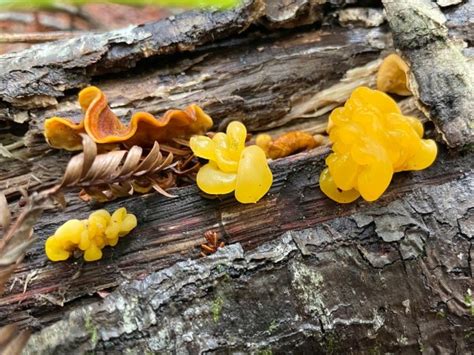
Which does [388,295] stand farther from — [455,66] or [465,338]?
[455,66]

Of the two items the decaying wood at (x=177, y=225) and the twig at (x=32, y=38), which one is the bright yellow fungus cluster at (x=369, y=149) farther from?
the twig at (x=32, y=38)

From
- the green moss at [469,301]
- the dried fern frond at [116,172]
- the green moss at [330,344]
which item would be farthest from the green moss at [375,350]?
the dried fern frond at [116,172]

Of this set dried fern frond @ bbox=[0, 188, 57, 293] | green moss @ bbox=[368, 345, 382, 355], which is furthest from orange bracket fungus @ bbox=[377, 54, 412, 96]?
dried fern frond @ bbox=[0, 188, 57, 293]

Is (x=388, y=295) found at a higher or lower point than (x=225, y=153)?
lower

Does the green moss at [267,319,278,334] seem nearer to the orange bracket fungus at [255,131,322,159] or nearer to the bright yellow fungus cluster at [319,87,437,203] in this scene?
the bright yellow fungus cluster at [319,87,437,203]

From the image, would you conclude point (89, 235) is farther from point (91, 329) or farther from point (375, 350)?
point (375, 350)

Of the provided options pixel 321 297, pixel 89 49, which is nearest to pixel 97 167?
pixel 89 49
